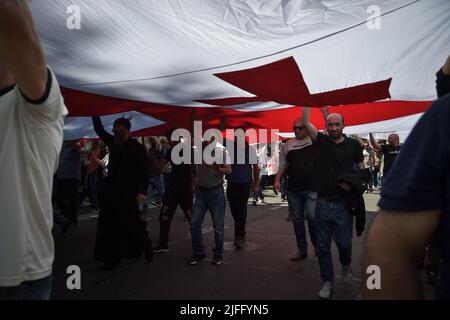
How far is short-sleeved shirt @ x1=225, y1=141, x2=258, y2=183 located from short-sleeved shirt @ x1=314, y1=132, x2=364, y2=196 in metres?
1.94

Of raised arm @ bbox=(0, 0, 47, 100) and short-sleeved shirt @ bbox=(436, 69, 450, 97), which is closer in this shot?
raised arm @ bbox=(0, 0, 47, 100)

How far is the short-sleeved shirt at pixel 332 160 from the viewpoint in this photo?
3201mm

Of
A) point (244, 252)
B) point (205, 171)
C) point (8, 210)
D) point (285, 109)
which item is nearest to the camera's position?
point (8, 210)

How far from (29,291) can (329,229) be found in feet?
9.07

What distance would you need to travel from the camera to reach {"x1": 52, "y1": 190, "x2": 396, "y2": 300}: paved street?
3250 millimetres

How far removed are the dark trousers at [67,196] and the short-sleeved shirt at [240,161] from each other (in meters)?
3.38

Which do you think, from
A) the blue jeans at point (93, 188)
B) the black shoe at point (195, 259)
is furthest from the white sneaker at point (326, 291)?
the blue jeans at point (93, 188)


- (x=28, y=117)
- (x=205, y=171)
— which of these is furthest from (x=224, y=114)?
(x=28, y=117)

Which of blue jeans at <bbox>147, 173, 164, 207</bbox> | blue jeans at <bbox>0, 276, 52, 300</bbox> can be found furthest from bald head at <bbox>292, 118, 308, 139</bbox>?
blue jeans at <bbox>147, 173, 164, 207</bbox>

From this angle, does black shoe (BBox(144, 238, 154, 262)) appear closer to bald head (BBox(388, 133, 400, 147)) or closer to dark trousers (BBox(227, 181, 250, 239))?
dark trousers (BBox(227, 181, 250, 239))

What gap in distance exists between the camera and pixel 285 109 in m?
5.43

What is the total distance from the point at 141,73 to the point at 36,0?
1.27 meters

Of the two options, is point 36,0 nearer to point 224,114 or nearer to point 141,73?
point 141,73

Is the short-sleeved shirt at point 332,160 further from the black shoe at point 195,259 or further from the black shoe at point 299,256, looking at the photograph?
the black shoe at point 195,259
